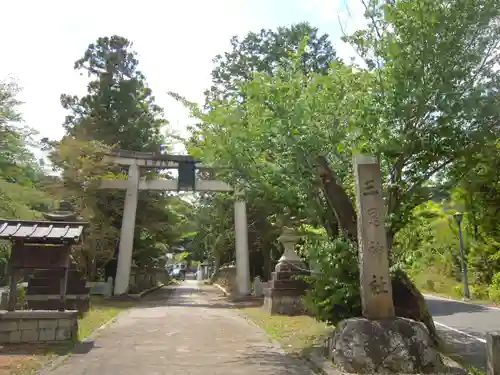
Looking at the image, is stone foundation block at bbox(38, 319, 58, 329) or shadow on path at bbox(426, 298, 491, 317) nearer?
stone foundation block at bbox(38, 319, 58, 329)

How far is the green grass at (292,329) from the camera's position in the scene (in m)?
9.60

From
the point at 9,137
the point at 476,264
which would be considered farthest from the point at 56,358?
the point at 476,264

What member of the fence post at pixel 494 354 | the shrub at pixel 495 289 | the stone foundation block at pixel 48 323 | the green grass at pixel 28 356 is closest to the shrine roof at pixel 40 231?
the stone foundation block at pixel 48 323

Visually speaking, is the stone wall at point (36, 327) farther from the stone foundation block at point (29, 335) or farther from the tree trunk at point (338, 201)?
the tree trunk at point (338, 201)

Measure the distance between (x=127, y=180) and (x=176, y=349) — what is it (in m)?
16.4

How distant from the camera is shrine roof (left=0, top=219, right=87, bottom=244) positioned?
9.28 metres

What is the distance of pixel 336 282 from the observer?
838 cm

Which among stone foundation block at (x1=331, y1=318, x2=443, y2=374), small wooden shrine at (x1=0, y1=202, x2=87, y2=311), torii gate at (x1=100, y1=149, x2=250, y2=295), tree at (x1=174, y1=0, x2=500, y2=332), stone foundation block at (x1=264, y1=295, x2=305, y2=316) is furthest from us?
torii gate at (x1=100, y1=149, x2=250, y2=295)

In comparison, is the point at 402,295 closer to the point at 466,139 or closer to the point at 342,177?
the point at 342,177

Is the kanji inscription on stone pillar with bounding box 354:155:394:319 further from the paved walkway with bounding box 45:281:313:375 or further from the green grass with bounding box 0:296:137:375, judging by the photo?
the green grass with bounding box 0:296:137:375

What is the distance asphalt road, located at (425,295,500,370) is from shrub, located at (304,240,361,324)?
7.25ft

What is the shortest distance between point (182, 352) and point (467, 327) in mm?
7922

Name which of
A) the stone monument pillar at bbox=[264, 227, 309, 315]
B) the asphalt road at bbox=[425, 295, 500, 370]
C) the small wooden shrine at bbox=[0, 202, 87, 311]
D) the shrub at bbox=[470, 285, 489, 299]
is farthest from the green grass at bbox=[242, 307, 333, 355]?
the shrub at bbox=[470, 285, 489, 299]

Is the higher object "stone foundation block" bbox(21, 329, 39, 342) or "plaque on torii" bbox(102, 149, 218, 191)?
"plaque on torii" bbox(102, 149, 218, 191)
